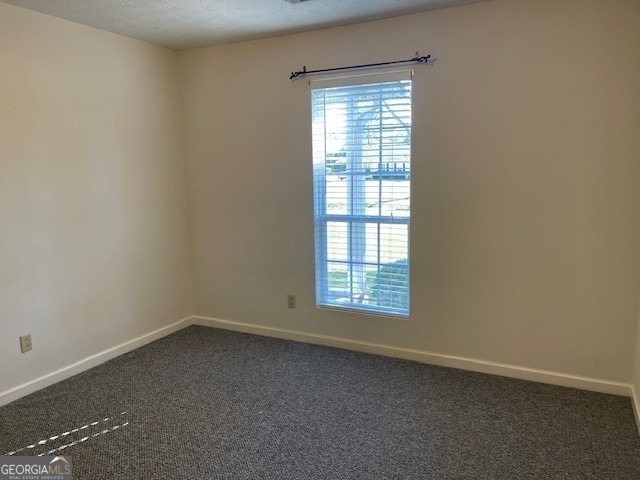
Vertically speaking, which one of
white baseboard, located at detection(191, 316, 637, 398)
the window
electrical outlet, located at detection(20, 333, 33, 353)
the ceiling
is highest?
the ceiling

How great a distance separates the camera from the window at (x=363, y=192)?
10.1 ft

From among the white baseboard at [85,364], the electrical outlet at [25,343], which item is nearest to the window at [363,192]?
the white baseboard at [85,364]

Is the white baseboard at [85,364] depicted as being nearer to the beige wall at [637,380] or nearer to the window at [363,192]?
the window at [363,192]

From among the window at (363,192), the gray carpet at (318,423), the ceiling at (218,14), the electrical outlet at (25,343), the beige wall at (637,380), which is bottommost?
the gray carpet at (318,423)

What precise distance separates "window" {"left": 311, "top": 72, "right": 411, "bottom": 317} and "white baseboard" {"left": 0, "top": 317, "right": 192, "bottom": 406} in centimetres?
142

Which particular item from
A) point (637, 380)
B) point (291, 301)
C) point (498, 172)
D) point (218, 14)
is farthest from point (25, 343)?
point (637, 380)

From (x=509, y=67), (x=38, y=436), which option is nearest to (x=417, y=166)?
(x=509, y=67)

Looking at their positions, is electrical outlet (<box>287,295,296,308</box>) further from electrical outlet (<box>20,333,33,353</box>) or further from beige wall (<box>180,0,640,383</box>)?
electrical outlet (<box>20,333,33,353</box>)

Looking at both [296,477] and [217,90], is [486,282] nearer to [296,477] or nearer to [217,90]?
[296,477]

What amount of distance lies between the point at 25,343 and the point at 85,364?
0.45m

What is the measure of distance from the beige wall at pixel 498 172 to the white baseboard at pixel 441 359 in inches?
2.0

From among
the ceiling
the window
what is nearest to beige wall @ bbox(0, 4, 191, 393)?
the ceiling

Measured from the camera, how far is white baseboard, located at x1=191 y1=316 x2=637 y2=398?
2.71 metres

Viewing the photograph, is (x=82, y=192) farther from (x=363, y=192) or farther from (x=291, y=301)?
(x=363, y=192)
